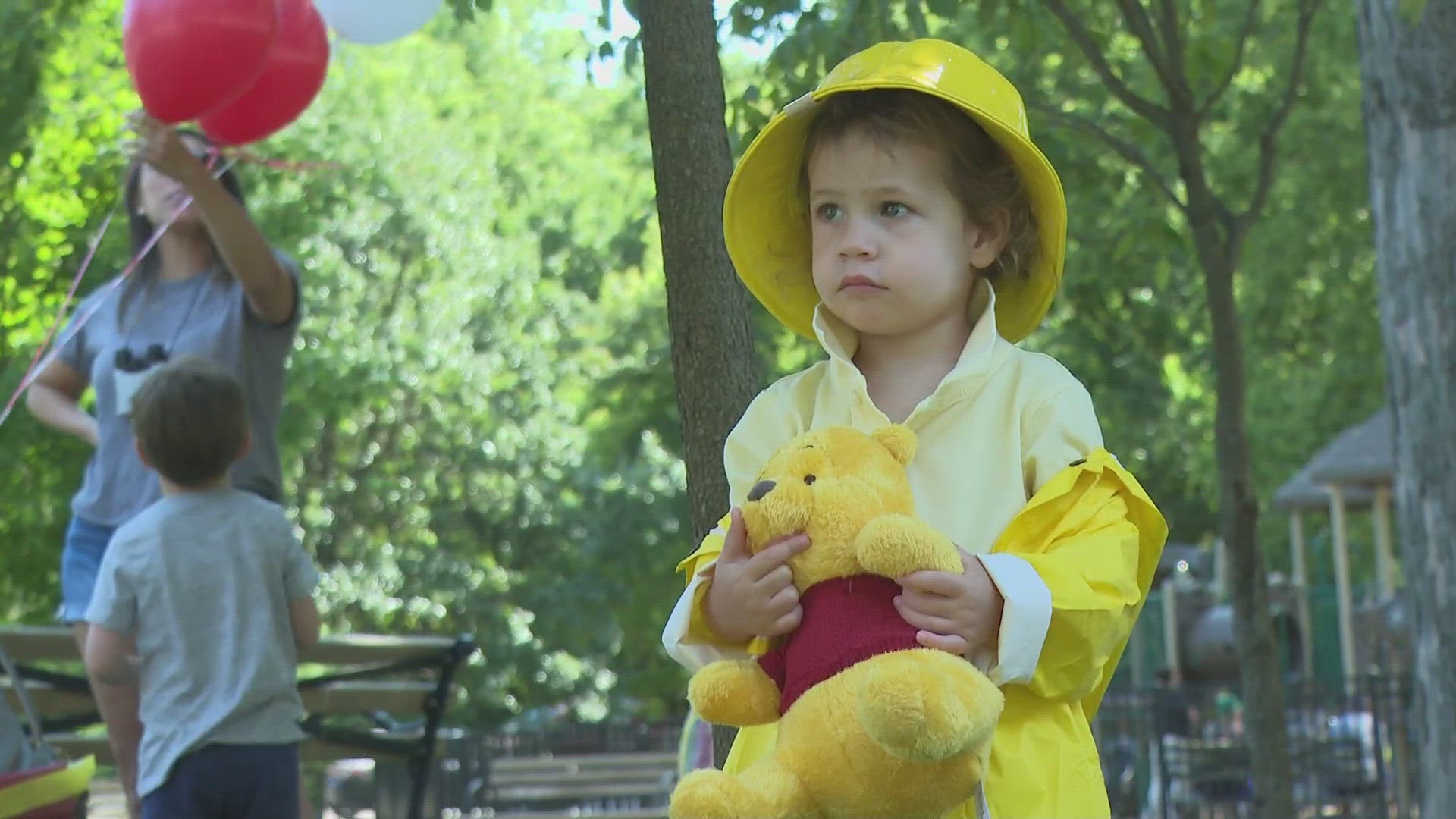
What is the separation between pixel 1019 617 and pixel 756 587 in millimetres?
307

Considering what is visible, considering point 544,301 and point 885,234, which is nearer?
point 885,234

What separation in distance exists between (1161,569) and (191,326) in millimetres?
32743

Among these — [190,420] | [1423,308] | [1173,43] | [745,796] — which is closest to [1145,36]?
[1173,43]

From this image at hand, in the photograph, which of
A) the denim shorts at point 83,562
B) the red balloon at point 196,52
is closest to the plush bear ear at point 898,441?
the denim shorts at point 83,562

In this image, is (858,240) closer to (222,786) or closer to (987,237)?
(987,237)

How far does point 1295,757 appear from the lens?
9891 mm

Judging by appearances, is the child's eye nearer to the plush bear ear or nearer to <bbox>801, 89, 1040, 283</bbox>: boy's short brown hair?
<bbox>801, 89, 1040, 283</bbox>: boy's short brown hair

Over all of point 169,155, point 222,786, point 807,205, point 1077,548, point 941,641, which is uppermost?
point 169,155

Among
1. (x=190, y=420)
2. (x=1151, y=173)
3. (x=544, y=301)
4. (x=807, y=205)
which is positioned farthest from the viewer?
(x=544, y=301)

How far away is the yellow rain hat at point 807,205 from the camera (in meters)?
2.31

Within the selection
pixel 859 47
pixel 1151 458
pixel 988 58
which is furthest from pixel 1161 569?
pixel 859 47

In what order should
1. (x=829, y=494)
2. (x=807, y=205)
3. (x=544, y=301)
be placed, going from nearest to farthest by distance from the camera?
1. (x=829, y=494)
2. (x=807, y=205)
3. (x=544, y=301)

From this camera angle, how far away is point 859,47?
21.6ft

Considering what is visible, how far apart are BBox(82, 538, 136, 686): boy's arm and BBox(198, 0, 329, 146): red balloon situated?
1.45 m
